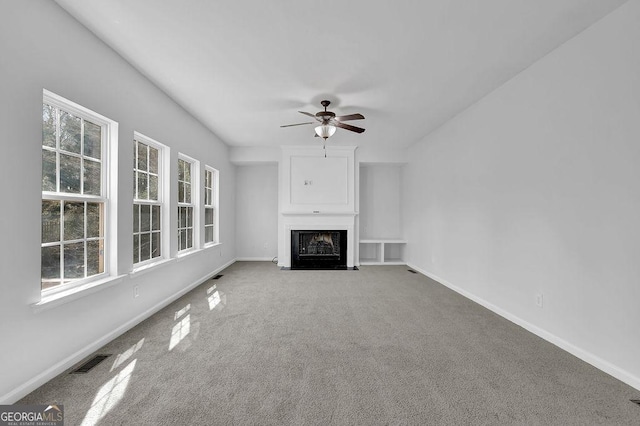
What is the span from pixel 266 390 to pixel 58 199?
6.78 feet

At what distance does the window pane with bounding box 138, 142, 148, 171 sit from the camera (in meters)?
3.07

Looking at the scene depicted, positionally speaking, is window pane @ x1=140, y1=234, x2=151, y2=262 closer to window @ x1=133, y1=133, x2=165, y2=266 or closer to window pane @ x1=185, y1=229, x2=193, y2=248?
window @ x1=133, y1=133, x2=165, y2=266

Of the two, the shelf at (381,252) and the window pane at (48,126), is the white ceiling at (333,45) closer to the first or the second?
the window pane at (48,126)

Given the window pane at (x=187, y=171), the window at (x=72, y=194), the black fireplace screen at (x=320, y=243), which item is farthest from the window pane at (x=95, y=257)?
the black fireplace screen at (x=320, y=243)

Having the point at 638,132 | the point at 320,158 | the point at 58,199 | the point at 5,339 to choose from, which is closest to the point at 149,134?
the point at 58,199

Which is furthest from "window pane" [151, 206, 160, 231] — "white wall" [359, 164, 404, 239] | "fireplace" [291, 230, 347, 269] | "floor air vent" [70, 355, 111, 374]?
"white wall" [359, 164, 404, 239]

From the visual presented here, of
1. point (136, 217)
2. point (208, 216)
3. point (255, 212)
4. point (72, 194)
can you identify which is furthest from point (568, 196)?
point (255, 212)

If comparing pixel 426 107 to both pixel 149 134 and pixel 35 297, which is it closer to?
pixel 149 134

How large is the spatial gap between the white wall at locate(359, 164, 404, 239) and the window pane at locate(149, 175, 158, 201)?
4453mm

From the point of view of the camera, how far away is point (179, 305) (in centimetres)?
336

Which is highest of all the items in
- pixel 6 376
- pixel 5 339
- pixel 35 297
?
pixel 35 297

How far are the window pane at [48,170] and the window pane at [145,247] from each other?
120cm

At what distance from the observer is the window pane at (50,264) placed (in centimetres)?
191

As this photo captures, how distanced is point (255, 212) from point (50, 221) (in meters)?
4.57
